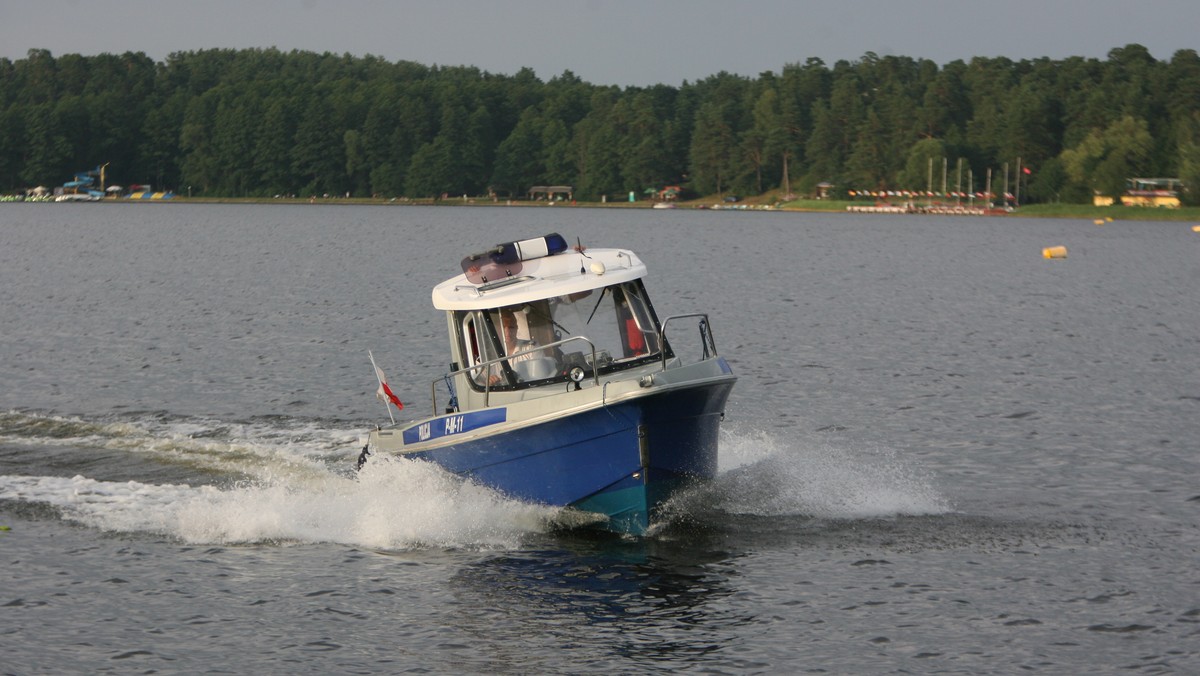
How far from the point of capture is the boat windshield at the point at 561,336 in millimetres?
17188

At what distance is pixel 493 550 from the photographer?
54.5ft

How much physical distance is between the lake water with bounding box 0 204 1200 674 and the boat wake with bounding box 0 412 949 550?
0.16 ft

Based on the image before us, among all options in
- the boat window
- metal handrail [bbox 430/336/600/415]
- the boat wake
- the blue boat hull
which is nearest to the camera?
the blue boat hull

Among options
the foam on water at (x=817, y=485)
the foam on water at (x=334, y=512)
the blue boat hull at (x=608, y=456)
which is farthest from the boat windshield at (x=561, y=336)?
the foam on water at (x=817, y=485)

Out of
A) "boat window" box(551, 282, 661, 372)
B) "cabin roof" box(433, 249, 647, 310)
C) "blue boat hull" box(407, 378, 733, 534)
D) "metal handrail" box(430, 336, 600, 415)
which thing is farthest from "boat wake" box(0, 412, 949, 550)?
"cabin roof" box(433, 249, 647, 310)

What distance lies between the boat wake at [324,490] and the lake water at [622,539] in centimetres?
5

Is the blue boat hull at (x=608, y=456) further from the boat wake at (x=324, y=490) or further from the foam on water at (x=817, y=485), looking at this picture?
the foam on water at (x=817, y=485)

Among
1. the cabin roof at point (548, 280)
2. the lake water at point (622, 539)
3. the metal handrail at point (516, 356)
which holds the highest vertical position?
the cabin roof at point (548, 280)

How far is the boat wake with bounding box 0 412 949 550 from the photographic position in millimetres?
17047

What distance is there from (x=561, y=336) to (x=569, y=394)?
147 centimetres

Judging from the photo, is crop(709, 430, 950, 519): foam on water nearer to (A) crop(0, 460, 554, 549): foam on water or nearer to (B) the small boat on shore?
(B) the small boat on shore

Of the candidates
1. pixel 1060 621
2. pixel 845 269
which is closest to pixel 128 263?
pixel 845 269

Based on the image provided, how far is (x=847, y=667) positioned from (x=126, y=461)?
40.1ft

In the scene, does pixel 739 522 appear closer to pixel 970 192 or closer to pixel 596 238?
pixel 596 238
